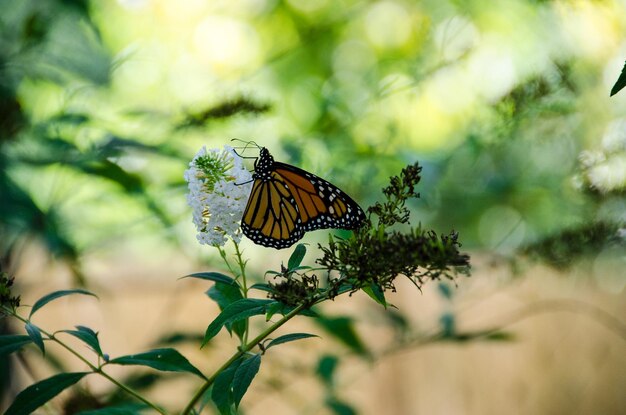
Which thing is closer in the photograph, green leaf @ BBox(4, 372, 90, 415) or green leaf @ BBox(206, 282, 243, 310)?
green leaf @ BBox(4, 372, 90, 415)

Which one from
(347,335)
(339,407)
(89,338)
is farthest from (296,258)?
(339,407)

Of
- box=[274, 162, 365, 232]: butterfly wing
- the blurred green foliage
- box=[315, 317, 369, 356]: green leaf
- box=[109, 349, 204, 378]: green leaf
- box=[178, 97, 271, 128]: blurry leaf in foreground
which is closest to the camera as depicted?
box=[109, 349, 204, 378]: green leaf

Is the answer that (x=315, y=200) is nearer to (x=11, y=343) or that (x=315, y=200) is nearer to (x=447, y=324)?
(x=11, y=343)

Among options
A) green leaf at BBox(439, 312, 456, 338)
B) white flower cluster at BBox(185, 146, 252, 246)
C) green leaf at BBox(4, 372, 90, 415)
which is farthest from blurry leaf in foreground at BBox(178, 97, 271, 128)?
green leaf at BBox(439, 312, 456, 338)

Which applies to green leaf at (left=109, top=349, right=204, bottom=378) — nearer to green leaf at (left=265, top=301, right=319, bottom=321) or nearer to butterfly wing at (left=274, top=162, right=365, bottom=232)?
green leaf at (left=265, top=301, right=319, bottom=321)

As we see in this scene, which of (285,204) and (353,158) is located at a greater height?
(353,158)

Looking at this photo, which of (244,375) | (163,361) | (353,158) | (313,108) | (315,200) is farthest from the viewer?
(313,108)

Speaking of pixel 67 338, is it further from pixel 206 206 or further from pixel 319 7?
pixel 206 206
